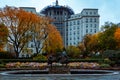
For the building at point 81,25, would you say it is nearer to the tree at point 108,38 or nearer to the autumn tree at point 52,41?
the tree at point 108,38

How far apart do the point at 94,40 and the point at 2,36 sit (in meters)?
28.2

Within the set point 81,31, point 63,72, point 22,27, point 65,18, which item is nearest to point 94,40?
point 22,27

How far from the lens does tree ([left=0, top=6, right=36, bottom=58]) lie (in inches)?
2156

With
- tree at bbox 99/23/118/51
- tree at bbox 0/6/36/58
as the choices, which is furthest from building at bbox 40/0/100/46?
tree at bbox 0/6/36/58

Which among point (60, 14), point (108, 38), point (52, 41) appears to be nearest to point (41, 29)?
point (52, 41)

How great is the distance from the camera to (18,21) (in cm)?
5503

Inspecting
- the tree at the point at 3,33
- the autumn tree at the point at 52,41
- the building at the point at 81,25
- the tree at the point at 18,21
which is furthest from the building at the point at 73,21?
the tree at the point at 3,33

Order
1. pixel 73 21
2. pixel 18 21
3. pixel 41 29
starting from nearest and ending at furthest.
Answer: pixel 18 21
pixel 41 29
pixel 73 21

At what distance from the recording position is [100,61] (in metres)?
41.8

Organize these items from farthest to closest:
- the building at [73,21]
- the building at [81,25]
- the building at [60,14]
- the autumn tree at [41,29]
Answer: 1. the building at [60,14]
2. the building at [73,21]
3. the building at [81,25]
4. the autumn tree at [41,29]

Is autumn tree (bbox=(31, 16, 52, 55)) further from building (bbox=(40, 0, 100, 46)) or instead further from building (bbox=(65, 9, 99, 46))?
building (bbox=(40, 0, 100, 46))

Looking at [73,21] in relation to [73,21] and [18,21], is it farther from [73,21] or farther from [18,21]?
[18,21]

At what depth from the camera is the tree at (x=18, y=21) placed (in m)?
54.8

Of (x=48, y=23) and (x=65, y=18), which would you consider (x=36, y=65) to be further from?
(x=65, y=18)
